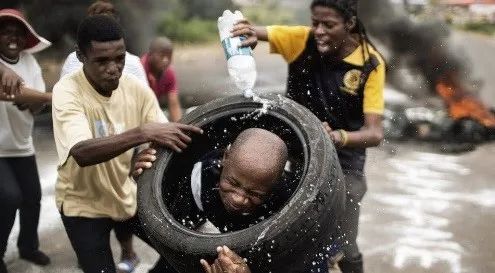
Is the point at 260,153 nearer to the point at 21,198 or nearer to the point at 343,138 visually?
the point at 343,138

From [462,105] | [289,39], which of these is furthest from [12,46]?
[462,105]

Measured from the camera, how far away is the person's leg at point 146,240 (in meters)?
3.13

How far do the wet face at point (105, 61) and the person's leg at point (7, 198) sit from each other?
4.32 ft

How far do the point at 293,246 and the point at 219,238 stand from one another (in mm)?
281

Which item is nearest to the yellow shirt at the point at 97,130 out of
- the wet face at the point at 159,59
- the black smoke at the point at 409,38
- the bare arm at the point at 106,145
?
the bare arm at the point at 106,145

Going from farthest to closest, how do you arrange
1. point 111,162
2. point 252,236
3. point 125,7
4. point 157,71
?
point 125,7 < point 157,71 < point 111,162 < point 252,236

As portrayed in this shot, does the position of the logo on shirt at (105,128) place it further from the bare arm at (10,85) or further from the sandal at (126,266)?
the sandal at (126,266)

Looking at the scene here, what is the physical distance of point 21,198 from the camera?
404cm

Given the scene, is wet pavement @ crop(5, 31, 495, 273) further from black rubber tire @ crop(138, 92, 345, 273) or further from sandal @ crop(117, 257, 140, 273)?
black rubber tire @ crop(138, 92, 345, 273)

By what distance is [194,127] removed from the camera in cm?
289

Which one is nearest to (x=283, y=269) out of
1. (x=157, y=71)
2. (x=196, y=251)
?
(x=196, y=251)

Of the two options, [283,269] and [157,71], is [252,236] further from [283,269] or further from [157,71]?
[157,71]

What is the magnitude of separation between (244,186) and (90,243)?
40.8 inches

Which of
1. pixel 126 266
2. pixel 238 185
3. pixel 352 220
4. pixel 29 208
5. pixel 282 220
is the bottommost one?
pixel 126 266
